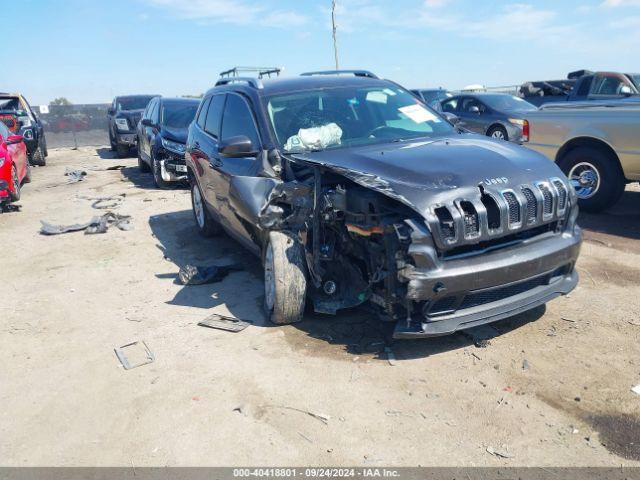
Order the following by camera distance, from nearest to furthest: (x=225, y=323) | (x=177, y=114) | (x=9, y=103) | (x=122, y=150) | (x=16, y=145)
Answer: (x=225, y=323)
(x=16, y=145)
(x=177, y=114)
(x=9, y=103)
(x=122, y=150)

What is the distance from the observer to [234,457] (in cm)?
283

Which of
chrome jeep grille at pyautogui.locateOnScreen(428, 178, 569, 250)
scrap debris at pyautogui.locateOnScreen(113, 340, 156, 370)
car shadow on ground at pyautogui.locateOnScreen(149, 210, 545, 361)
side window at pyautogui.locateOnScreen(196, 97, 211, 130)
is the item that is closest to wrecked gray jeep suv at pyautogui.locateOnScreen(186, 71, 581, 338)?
chrome jeep grille at pyautogui.locateOnScreen(428, 178, 569, 250)

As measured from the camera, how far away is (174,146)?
1069 cm

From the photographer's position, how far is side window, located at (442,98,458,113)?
573 inches

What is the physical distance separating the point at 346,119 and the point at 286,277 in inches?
64.8

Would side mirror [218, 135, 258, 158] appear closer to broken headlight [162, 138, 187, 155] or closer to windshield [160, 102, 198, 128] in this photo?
broken headlight [162, 138, 187, 155]

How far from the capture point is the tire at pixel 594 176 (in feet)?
23.1

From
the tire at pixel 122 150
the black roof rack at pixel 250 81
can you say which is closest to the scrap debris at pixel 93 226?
the black roof rack at pixel 250 81

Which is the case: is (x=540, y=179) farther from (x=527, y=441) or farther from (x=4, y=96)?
(x=4, y=96)

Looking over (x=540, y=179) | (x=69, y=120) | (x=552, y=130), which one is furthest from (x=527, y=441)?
(x=69, y=120)

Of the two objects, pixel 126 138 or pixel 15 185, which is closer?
pixel 15 185

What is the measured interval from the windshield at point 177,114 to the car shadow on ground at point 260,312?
4.76 meters

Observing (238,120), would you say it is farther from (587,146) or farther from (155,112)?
(155,112)

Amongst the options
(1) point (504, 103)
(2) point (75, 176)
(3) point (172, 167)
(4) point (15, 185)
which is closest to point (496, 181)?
(3) point (172, 167)
